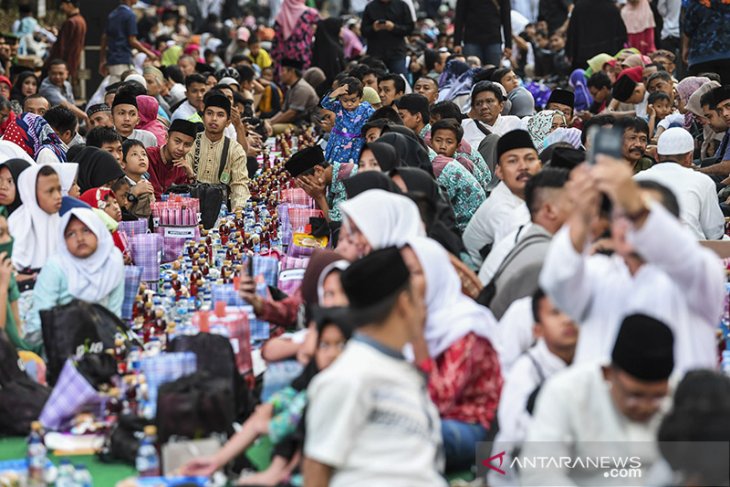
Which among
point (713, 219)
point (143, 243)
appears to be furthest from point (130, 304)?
Result: point (713, 219)

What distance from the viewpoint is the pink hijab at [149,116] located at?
11.0 meters

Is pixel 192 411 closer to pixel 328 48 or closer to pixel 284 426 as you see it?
pixel 284 426

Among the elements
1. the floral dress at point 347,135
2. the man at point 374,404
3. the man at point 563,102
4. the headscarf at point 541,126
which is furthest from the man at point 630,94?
the man at point 374,404

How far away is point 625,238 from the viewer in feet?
12.7

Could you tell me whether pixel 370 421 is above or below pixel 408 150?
below

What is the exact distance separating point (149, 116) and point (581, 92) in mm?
5152

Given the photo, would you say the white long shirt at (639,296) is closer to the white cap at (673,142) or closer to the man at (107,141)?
the white cap at (673,142)

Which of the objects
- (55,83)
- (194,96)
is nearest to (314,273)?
(194,96)

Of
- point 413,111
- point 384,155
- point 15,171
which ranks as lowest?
point 15,171

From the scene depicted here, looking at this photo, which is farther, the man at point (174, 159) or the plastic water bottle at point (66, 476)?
the man at point (174, 159)

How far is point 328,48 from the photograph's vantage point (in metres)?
17.3

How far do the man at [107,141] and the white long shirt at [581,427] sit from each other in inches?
218

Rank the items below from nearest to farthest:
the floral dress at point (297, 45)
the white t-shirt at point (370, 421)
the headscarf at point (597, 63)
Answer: the white t-shirt at point (370, 421), the headscarf at point (597, 63), the floral dress at point (297, 45)

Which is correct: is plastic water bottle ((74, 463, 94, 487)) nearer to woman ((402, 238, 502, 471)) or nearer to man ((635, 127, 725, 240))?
woman ((402, 238, 502, 471))
